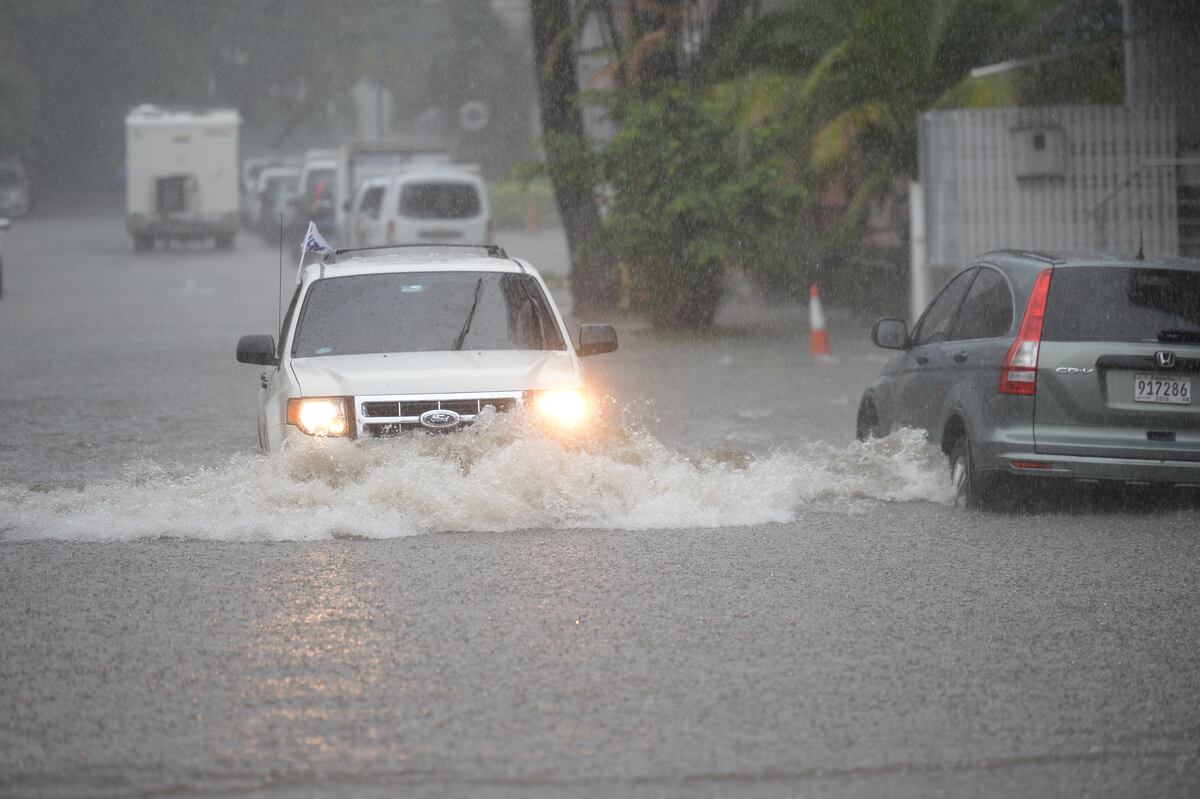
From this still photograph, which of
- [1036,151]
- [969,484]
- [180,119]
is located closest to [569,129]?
[1036,151]

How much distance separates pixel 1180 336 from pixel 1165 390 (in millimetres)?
291

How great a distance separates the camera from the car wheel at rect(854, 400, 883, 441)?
38.9 feet

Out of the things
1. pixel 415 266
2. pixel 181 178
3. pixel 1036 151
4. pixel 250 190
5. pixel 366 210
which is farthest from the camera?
pixel 250 190

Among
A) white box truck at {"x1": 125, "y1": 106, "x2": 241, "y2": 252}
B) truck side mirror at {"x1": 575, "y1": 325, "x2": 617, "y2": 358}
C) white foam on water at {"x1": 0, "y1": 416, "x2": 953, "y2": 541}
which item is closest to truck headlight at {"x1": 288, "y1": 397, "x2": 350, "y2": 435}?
white foam on water at {"x1": 0, "y1": 416, "x2": 953, "y2": 541}

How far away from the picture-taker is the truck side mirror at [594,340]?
10531 millimetres


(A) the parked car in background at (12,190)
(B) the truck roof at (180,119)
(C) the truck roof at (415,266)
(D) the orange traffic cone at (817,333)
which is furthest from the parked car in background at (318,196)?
(C) the truck roof at (415,266)

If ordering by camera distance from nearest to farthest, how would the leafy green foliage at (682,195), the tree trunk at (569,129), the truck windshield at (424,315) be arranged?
the truck windshield at (424,315)
the leafy green foliage at (682,195)
the tree trunk at (569,129)

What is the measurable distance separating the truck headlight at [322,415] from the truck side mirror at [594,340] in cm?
162

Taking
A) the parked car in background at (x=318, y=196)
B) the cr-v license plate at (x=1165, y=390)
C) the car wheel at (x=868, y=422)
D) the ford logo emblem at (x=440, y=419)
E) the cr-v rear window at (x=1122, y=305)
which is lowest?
the car wheel at (x=868, y=422)

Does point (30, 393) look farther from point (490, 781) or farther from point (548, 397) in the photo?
point (490, 781)

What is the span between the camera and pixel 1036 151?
20.1m

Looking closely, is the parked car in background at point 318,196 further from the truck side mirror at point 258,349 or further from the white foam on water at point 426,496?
the white foam on water at point 426,496

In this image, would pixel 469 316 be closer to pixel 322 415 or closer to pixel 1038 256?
pixel 322 415

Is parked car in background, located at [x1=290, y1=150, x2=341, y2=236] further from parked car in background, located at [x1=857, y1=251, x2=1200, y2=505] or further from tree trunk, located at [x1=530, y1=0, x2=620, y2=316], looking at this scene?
parked car in background, located at [x1=857, y1=251, x2=1200, y2=505]
